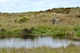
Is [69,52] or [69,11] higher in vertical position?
[69,52]

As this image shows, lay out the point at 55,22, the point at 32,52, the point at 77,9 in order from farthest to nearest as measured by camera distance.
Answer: the point at 77,9, the point at 55,22, the point at 32,52

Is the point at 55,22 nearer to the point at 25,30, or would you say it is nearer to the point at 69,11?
the point at 25,30

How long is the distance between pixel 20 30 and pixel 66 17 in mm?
22346

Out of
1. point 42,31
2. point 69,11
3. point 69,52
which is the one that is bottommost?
point 69,11

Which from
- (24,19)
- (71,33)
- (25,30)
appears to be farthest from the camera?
(24,19)

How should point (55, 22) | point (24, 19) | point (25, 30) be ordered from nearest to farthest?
point (25, 30)
point (55, 22)
point (24, 19)

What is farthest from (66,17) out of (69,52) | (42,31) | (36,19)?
(69,52)

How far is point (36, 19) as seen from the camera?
56.8 meters

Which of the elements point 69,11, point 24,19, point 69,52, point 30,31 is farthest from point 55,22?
point 69,52

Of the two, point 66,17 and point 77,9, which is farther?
point 77,9

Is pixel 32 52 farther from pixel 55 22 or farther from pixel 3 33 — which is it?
pixel 55 22

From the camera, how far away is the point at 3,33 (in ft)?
115

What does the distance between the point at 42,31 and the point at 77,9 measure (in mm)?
35356

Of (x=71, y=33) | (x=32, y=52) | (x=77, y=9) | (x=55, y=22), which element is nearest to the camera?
(x=32, y=52)
